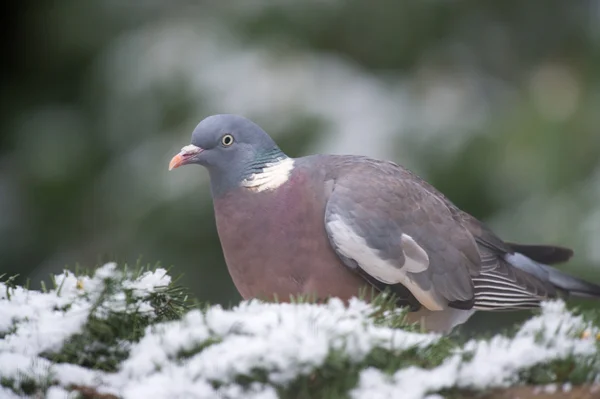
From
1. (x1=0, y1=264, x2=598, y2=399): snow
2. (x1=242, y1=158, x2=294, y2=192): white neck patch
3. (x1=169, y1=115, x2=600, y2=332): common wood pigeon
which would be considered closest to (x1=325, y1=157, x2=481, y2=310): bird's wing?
(x1=169, y1=115, x2=600, y2=332): common wood pigeon

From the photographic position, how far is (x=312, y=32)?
5.72m

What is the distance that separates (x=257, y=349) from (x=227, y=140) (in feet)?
3.94

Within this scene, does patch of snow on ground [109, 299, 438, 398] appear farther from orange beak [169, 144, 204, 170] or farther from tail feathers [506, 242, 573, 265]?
tail feathers [506, 242, 573, 265]

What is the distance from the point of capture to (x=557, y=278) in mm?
3316

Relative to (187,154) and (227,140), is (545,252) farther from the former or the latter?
(187,154)

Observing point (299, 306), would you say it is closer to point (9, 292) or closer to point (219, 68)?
point (9, 292)

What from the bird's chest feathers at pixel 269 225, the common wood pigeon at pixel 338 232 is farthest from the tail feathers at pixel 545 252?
the bird's chest feathers at pixel 269 225

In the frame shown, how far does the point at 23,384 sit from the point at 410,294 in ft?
4.44

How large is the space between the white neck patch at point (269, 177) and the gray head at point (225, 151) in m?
0.02

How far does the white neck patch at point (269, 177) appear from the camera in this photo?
110 inches

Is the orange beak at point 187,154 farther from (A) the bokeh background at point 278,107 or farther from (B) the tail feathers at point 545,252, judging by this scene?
(A) the bokeh background at point 278,107

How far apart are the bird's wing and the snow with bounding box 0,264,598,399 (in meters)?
0.74

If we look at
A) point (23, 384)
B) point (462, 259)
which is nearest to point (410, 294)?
point (462, 259)

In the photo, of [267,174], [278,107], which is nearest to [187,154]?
[267,174]
